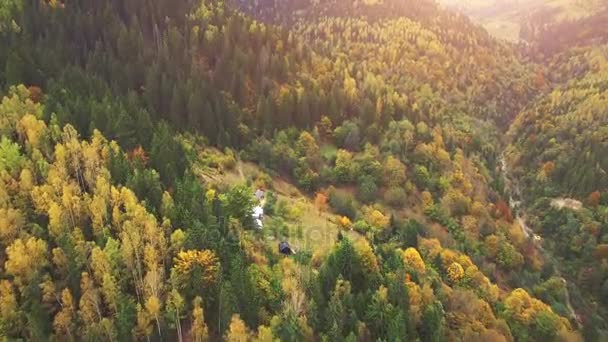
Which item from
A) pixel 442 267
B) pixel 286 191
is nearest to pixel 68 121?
pixel 286 191

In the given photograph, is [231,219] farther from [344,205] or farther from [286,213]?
[344,205]

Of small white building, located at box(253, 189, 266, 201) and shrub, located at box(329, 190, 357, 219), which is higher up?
small white building, located at box(253, 189, 266, 201)

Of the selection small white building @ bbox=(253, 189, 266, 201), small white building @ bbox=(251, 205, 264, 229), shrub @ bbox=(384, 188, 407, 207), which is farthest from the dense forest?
small white building @ bbox=(253, 189, 266, 201)

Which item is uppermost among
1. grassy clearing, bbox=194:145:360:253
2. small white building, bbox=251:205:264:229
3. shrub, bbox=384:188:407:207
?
small white building, bbox=251:205:264:229

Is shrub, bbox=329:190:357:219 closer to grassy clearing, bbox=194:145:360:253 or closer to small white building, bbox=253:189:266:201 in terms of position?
grassy clearing, bbox=194:145:360:253

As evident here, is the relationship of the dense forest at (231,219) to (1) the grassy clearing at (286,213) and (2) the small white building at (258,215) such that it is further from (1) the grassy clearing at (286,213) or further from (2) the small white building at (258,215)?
(2) the small white building at (258,215)

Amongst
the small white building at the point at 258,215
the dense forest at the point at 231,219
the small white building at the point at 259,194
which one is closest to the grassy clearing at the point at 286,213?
the dense forest at the point at 231,219

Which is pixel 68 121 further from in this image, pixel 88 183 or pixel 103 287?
pixel 103 287

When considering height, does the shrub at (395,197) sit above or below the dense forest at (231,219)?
below
